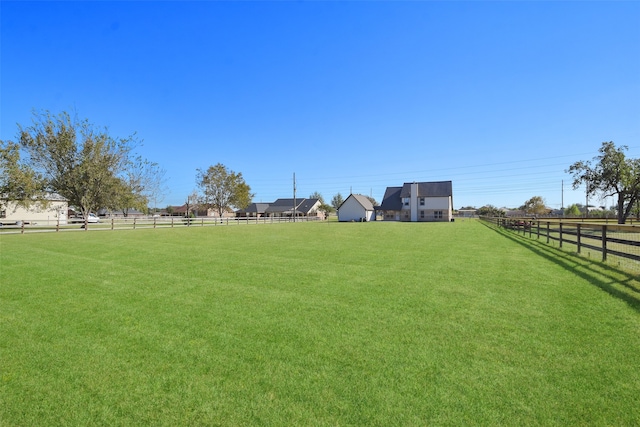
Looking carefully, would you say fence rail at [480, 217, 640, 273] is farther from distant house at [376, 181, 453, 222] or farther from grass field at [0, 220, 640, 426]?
distant house at [376, 181, 453, 222]

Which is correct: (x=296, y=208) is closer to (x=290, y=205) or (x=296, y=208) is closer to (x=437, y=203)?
(x=290, y=205)

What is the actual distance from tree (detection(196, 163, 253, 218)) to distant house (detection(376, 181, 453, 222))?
29566 millimetres

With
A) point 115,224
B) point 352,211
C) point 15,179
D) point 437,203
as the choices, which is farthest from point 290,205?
point 15,179

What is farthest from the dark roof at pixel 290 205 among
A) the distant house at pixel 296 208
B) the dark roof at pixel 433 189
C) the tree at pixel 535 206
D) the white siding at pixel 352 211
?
the tree at pixel 535 206

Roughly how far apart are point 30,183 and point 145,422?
32.4 m

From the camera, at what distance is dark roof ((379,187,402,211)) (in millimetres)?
61219

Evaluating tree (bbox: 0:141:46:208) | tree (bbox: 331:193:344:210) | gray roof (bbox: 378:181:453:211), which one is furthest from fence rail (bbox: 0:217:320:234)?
tree (bbox: 331:193:344:210)

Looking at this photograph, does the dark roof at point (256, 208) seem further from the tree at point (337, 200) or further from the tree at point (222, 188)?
the tree at point (337, 200)

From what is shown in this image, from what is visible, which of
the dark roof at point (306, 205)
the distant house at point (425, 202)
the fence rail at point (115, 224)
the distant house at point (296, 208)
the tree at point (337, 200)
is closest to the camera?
the fence rail at point (115, 224)

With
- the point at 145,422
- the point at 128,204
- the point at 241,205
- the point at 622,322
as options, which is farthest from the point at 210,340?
the point at 241,205

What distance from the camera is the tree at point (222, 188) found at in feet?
181

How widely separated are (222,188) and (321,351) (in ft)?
183

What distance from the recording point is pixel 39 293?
18.7 feet

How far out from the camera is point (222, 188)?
56.1 meters
